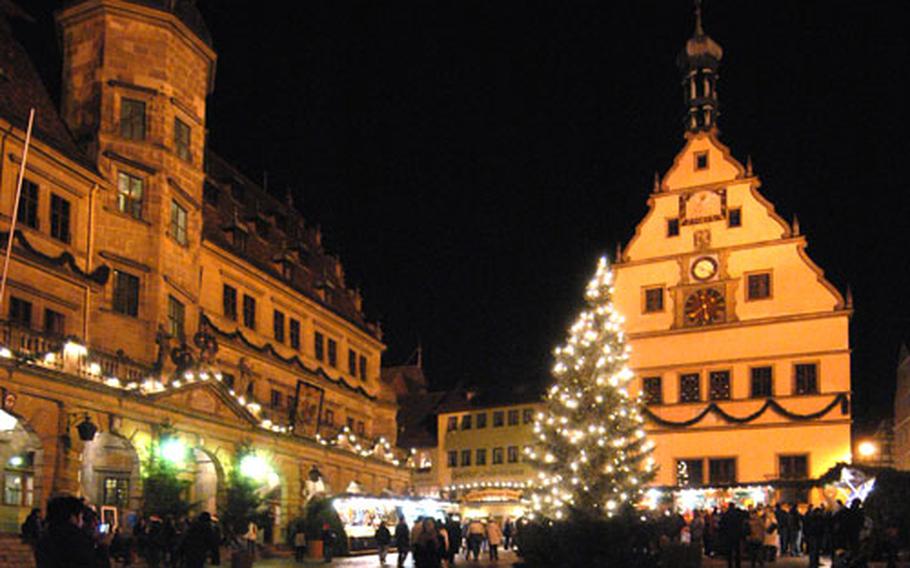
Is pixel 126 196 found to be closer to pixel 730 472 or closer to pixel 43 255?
pixel 43 255

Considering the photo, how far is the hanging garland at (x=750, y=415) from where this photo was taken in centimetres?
4981

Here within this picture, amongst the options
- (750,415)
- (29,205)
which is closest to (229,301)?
(29,205)

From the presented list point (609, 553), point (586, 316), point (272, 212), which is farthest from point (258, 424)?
point (609, 553)

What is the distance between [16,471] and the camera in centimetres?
3131

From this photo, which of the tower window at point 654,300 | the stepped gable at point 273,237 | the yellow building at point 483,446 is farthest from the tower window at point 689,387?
the yellow building at point 483,446

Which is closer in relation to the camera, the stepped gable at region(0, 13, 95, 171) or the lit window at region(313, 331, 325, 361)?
the stepped gable at region(0, 13, 95, 171)

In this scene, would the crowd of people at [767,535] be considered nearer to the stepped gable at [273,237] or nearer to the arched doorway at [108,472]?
the arched doorway at [108,472]

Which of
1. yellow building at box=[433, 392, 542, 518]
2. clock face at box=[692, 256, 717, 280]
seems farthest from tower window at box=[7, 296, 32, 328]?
yellow building at box=[433, 392, 542, 518]

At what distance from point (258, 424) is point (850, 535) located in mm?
22413

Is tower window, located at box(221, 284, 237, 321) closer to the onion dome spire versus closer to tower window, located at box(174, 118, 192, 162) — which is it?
tower window, located at box(174, 118, 192, 162)

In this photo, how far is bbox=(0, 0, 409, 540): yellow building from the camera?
30.3 meters

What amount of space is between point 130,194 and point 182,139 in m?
3.39

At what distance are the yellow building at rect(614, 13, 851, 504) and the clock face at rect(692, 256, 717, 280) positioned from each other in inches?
1.8

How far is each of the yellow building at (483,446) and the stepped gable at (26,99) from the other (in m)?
45.5
